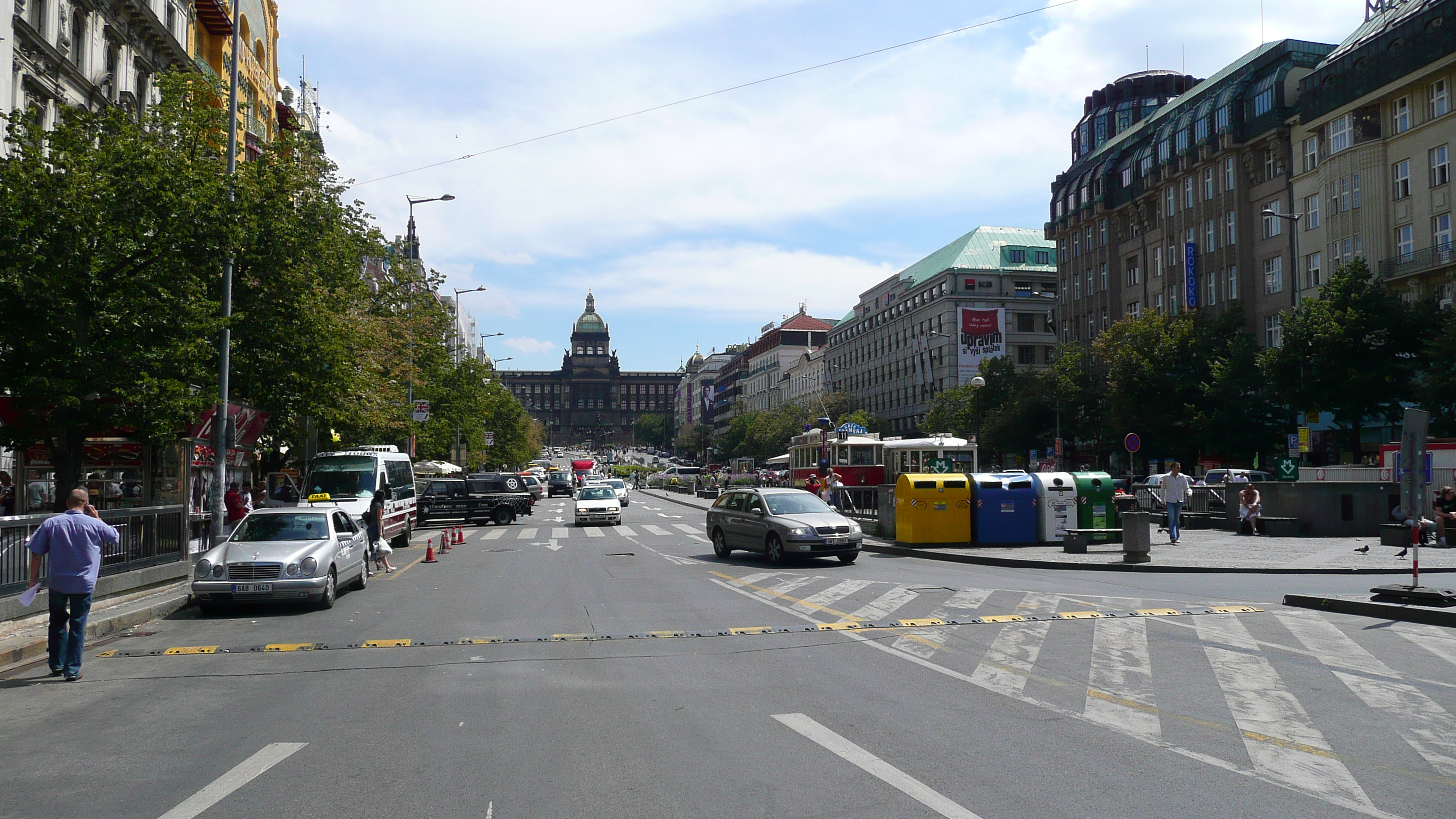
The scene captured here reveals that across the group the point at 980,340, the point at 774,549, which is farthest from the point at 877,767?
the point at 980,340

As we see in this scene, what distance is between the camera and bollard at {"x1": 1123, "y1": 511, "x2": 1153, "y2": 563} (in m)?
19.0

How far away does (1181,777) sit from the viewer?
5.90m

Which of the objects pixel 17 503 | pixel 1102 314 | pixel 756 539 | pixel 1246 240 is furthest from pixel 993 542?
pixel 1102 314

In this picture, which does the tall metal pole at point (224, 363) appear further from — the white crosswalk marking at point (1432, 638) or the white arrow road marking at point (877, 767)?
the white crosswalk marking at point (1432, 638)

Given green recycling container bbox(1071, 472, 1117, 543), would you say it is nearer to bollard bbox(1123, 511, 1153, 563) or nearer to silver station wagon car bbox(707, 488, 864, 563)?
bollard bbox(1123, 511, 1153, 563)

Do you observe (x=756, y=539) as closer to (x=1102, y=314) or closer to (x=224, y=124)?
(x=224, y=124)

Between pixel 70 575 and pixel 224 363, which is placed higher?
pixel 224 363

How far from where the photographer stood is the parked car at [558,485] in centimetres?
7656

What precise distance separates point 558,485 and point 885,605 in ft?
211

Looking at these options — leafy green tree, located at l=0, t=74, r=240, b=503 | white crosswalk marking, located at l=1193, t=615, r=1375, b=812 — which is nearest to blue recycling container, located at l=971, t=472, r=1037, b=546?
white crosswalk marking, located at l=1193, t=615, r=1375, b=812

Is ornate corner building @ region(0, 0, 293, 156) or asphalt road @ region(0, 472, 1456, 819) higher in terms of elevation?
ornate corner building @ region(0, 0, 293, 156)

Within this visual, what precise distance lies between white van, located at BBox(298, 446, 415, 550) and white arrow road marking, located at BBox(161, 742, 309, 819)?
19667mm

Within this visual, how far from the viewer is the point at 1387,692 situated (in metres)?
8.12

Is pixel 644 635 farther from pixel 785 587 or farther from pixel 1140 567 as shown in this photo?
pixel 1140 567
